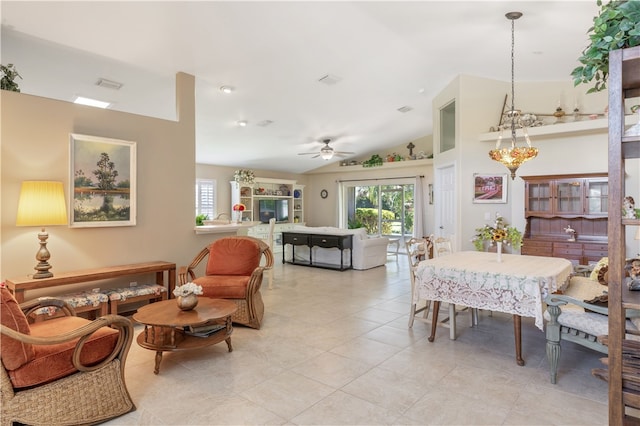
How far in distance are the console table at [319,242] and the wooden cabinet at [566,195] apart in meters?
3.36

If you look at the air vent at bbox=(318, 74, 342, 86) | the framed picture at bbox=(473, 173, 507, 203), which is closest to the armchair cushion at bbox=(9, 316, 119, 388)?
the air vent at bbox=(318, 74, 342, 86)

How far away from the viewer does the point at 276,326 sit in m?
4.07

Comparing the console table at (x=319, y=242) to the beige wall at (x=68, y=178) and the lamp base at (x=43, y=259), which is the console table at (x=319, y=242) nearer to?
the beige wall at (x=68, y=178)

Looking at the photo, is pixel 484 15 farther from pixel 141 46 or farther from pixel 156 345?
pixel 156 345

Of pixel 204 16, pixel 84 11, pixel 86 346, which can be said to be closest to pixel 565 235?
pixel 204 16

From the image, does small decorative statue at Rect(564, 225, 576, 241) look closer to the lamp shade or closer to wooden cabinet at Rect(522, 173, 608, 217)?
wooden cabinet at Rect(522, 173, 608, 217)

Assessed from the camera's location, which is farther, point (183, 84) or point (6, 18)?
point (183, 84)

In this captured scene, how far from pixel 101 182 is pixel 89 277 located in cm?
107

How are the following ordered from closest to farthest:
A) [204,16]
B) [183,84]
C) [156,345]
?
[156,345]
[204,16]
[183,84]

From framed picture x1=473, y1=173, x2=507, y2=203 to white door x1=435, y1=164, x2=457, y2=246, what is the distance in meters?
0.36

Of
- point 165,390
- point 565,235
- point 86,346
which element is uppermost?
point 565,235

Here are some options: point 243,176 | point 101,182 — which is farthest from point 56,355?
point 243,176

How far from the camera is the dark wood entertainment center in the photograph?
5.42 m

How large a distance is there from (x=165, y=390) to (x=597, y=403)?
302 cm
